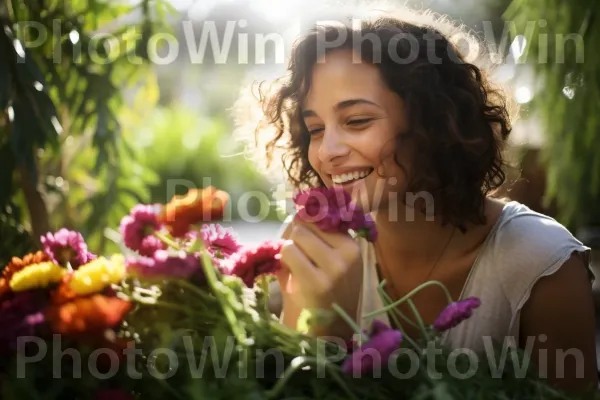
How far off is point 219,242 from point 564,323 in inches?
27.5

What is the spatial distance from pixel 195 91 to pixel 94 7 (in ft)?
51.9

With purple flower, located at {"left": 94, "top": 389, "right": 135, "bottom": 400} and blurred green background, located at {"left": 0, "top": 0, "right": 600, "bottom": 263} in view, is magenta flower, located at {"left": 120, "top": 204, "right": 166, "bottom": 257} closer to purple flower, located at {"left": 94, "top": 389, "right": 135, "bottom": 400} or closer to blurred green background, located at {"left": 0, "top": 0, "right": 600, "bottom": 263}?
purple flower, located at {"left": 94, "top": 389, "right": 135, "bottom": 400}

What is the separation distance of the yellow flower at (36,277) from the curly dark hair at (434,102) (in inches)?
29.9

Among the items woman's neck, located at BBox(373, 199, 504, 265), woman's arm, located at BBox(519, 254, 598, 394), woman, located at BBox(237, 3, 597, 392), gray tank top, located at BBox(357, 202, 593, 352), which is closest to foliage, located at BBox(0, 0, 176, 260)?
woman, located at BBox(237, 3, 597, 392)

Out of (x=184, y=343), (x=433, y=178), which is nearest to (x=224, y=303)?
(x=184, y=343)

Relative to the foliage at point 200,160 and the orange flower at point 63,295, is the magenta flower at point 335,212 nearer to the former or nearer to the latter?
the orange flower at point 63,295

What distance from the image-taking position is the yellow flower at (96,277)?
80 cm

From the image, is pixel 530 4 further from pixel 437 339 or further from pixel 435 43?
pixel 437 339

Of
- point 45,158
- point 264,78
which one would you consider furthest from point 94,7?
point 264,78

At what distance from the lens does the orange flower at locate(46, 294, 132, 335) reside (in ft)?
2.38

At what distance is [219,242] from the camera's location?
3.44 ft

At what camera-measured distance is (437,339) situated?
2.86 ft

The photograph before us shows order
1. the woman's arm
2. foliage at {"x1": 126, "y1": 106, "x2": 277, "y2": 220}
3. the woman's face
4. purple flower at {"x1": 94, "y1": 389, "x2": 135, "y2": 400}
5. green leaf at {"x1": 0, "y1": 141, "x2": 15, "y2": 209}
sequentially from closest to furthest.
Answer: purple flower at {"x1": 94, "y1": 389, "x2": 135, "y2": 400}, the woman's arm, the woman's face, green leaf at {"x1": 0, "y1": 141, "x2": 15, "y2": 209}, foliage at {"x1": 126, "y1": 106, "x2": 277, "y2": 220}

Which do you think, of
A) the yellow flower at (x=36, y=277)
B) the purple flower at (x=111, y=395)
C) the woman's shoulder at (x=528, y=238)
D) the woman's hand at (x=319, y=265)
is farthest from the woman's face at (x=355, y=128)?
the purple flower at (x=111, y=395)
